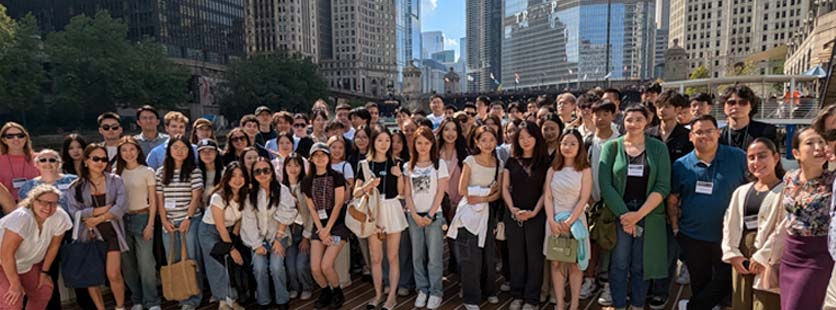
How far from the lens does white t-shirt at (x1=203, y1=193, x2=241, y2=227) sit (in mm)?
4348

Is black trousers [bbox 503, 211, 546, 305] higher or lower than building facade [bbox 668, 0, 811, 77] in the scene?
lower

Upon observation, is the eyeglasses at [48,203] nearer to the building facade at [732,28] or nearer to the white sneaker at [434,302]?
the white sneaker at [434,302]

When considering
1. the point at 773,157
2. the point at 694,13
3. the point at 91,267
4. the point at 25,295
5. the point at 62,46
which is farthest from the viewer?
the point at 694,13

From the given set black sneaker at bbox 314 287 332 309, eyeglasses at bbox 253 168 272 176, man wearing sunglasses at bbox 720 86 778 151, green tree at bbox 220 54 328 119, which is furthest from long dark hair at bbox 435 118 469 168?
green tree at bbox 220 54 328 119

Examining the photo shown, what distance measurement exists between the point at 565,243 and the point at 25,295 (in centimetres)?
470

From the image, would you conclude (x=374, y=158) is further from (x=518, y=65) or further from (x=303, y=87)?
(x=518, y=65)

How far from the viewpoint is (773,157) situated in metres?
3.05

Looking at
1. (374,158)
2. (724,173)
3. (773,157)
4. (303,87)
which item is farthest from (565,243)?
(303,87)

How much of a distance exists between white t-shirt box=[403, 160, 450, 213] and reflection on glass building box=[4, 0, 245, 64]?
192ft

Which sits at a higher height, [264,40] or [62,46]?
[264,40]

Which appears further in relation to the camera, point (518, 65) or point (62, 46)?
point (518, 65)

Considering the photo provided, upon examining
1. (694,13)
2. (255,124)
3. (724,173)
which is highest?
(694,13)

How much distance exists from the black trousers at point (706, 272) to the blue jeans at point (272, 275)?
365 centimetres

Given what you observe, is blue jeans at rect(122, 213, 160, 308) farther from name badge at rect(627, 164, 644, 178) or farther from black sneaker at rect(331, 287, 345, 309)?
name badge at rect(627, 164, 644, 178)
